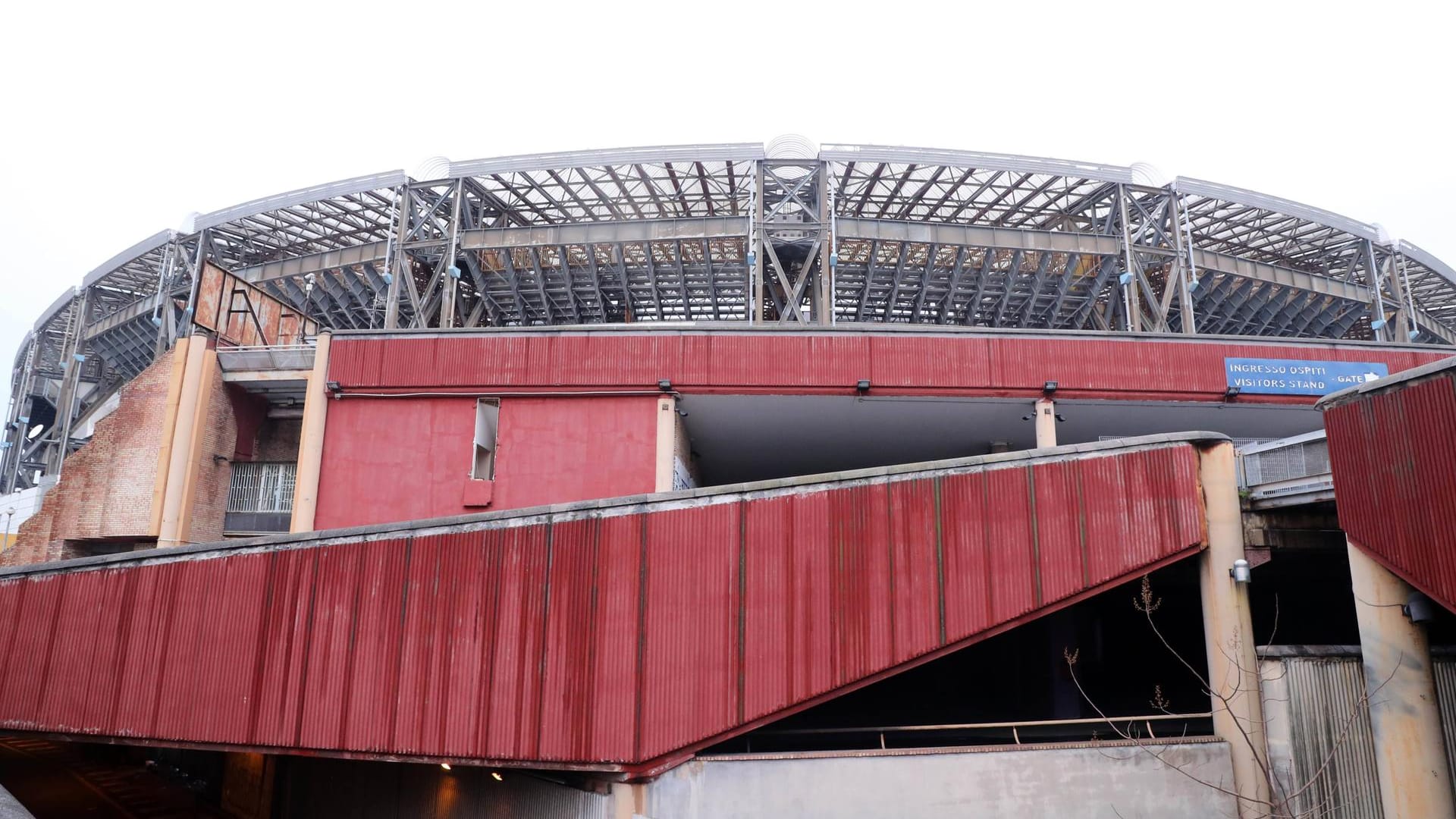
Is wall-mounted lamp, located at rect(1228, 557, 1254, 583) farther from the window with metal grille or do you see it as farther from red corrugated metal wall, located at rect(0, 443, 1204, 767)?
the window with metal grille

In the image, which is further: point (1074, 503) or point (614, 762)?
point (1074, 503)

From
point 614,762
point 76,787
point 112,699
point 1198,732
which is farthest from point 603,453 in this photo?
point 76,787

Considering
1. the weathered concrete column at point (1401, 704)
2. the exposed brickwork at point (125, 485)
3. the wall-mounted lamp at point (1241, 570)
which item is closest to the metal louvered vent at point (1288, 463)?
the wall-mounted lamp at point (1241, 570)

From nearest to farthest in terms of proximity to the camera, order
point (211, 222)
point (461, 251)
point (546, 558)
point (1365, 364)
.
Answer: point (546, 558)
point (1365, 364)
point (461, 251)
point (211, 222)

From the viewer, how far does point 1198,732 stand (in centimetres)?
1694

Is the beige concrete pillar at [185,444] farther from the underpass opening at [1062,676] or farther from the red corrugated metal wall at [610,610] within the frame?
the underpass opening at [1062,676]

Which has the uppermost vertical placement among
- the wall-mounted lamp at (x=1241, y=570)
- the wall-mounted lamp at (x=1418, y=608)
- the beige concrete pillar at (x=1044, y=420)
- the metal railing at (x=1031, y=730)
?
the beige concrete pillar at (x=1044, y=420)

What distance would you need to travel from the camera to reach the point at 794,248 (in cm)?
3000

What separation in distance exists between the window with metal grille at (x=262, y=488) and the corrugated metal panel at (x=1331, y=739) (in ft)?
79.8

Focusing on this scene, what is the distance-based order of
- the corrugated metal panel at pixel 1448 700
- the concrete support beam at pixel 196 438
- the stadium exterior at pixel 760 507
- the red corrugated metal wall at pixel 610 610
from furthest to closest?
the concrete support beam at pixel 196 438 < the red corrugated metal wall at pixel 610 610 < the stadium exterior at pixel 760 507 < the corrugated metal panel at pixel 1448 700

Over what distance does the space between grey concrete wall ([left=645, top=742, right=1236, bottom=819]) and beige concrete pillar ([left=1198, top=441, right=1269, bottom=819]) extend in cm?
64

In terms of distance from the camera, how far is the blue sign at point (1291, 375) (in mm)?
21141

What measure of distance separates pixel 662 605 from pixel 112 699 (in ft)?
32.6

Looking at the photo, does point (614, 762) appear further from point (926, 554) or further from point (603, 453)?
point (603, 453)
